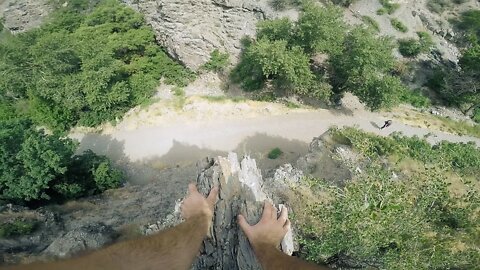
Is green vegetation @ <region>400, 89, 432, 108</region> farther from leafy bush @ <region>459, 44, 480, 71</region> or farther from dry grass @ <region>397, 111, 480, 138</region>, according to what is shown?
leafy bush @ <region>459, 44, 480, 71</region>

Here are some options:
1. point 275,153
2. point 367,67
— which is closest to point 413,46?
point 367,67

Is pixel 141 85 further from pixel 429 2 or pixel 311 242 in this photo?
pixel 429 2

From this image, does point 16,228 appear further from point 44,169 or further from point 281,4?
point 281,4

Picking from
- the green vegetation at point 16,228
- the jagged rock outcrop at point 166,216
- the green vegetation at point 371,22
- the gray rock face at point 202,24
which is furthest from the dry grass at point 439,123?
the green vegetation at point 16,228

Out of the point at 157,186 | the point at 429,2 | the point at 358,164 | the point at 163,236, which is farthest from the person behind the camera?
the point at 429,2

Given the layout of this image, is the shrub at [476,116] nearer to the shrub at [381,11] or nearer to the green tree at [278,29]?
the shrub at [381,11]

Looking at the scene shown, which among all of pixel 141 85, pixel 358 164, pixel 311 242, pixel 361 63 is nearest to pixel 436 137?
pixel 361 63

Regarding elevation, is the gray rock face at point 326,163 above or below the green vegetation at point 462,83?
above
